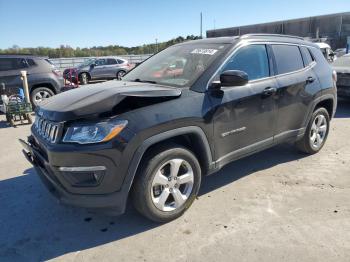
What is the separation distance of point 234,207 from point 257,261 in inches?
36.3

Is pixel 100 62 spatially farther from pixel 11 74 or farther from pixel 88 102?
pixel 88 102

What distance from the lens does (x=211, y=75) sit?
352 cm

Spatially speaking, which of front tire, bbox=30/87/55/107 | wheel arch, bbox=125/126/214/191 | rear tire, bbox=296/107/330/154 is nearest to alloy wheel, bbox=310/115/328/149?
rear tire, bbox=296/107/330/154

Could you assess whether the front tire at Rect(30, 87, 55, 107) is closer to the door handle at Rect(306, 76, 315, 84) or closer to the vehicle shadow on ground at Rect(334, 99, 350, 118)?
the door handle at Rect(306, 76, 315, 84)

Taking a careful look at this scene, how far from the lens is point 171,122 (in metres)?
3.12

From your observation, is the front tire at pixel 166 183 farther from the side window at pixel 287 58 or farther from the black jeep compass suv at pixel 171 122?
the side window at pixel 287 58

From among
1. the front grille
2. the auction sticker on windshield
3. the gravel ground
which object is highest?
the auction sticker on windshield

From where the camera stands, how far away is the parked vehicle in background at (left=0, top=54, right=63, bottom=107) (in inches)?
378

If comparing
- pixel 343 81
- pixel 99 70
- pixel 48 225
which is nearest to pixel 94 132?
pixel 48 225

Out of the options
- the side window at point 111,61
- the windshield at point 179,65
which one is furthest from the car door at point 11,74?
the side window at point 111,61

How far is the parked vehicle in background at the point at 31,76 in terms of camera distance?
31.5ft

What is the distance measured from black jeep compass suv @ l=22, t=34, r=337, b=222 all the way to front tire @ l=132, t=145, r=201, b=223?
0.01 metres

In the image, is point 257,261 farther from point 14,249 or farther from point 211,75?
point 14,249

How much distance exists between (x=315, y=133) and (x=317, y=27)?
43.2 meters
